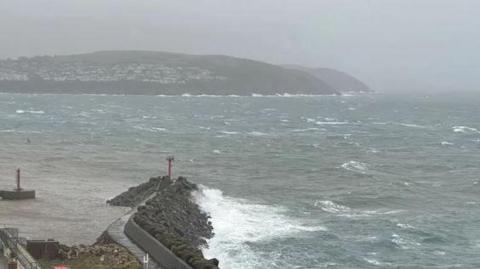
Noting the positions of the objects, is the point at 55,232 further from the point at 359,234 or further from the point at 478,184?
the point at 478,184

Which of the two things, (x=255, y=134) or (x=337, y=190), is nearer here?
(x=337, y=190)

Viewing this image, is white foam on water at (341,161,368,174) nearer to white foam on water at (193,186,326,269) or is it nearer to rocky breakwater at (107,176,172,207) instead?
white foam on water at (193,186,326,269)

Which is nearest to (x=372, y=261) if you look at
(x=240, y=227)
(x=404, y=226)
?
(x=240, y=227)

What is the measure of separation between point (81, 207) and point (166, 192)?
15.5ft

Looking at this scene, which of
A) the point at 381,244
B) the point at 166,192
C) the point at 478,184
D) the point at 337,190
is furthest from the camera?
the point at 478,184

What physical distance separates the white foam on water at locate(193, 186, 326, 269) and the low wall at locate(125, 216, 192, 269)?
12.7 ft

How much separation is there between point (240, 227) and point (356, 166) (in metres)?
27.8

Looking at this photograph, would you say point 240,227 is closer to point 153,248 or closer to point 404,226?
point 404,226

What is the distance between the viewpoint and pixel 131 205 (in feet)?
109

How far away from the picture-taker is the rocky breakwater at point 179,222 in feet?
68.6

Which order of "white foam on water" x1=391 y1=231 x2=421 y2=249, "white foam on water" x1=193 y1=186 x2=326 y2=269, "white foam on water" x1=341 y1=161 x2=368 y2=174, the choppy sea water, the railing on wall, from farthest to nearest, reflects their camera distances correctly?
1. "white foam on water" x1=341 y1=161 x2=368 y2=174
2. "white foam on water" x1=391 y1=231 x2=421 y2=249
3. the choppy sea water
4. "white foam on water" x1=193 y1=186 x2=326 y2=269
5. the railing on wall

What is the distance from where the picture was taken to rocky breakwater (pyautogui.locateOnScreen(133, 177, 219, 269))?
20922 mm

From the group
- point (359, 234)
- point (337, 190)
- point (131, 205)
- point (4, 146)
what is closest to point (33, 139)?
point (4, 146)

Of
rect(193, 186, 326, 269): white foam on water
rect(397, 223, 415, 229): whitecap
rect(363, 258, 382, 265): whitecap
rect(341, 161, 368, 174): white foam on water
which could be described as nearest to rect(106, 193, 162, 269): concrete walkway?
rect(193, 186, 326, 269): white foam on water
